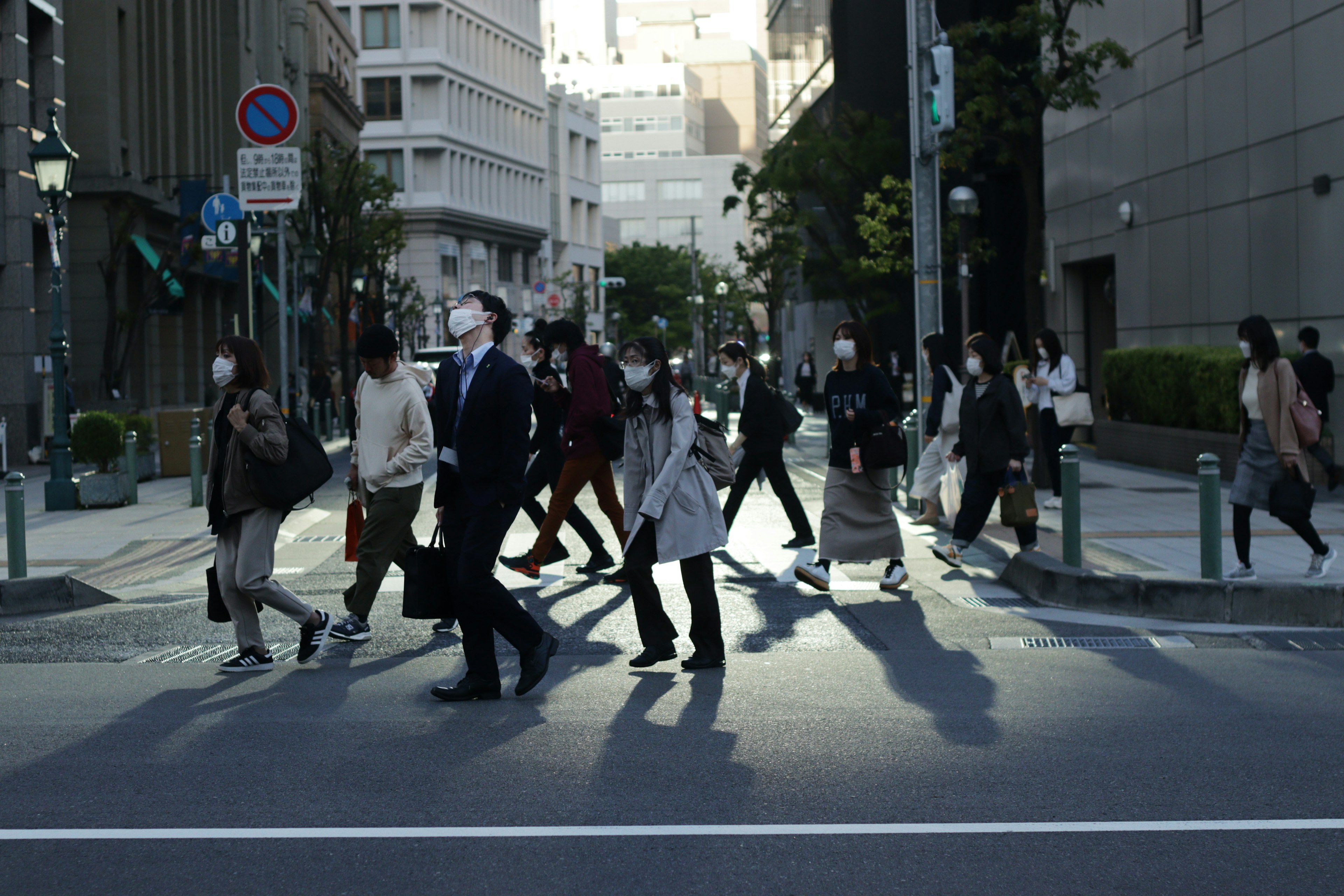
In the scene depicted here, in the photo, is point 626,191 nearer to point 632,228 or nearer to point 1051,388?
point 632,228

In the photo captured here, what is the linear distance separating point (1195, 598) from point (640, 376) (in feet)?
13.4

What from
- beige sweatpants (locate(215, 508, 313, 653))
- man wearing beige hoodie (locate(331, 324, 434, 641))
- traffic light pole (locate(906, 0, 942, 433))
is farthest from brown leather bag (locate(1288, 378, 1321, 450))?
traffic light pole (locate(906, 0, 942, 433))

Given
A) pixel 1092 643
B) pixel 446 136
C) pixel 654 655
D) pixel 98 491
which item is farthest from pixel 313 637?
pixel 446 136

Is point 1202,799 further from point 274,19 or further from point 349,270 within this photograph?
point 274,19

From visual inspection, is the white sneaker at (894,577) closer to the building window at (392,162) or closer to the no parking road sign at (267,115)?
the no parking road sign at (267,115)

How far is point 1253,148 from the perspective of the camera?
67.7 feet

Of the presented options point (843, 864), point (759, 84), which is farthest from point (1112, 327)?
point (759, 84)

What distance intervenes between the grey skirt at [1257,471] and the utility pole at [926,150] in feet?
19.8

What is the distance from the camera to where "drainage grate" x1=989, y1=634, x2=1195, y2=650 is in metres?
8.60

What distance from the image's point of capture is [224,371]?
7.87m

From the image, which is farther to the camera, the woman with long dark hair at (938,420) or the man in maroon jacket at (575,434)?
the woman with long dark hair at (938,420)

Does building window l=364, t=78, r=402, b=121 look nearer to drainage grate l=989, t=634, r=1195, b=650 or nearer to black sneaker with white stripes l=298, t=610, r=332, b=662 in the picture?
black sneaker with white stripes l=298, t=610, r=332, b=662

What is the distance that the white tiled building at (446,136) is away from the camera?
87062 mm

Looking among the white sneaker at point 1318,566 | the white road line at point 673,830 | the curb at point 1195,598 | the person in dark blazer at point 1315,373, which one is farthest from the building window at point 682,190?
the white road line at point 673,830
